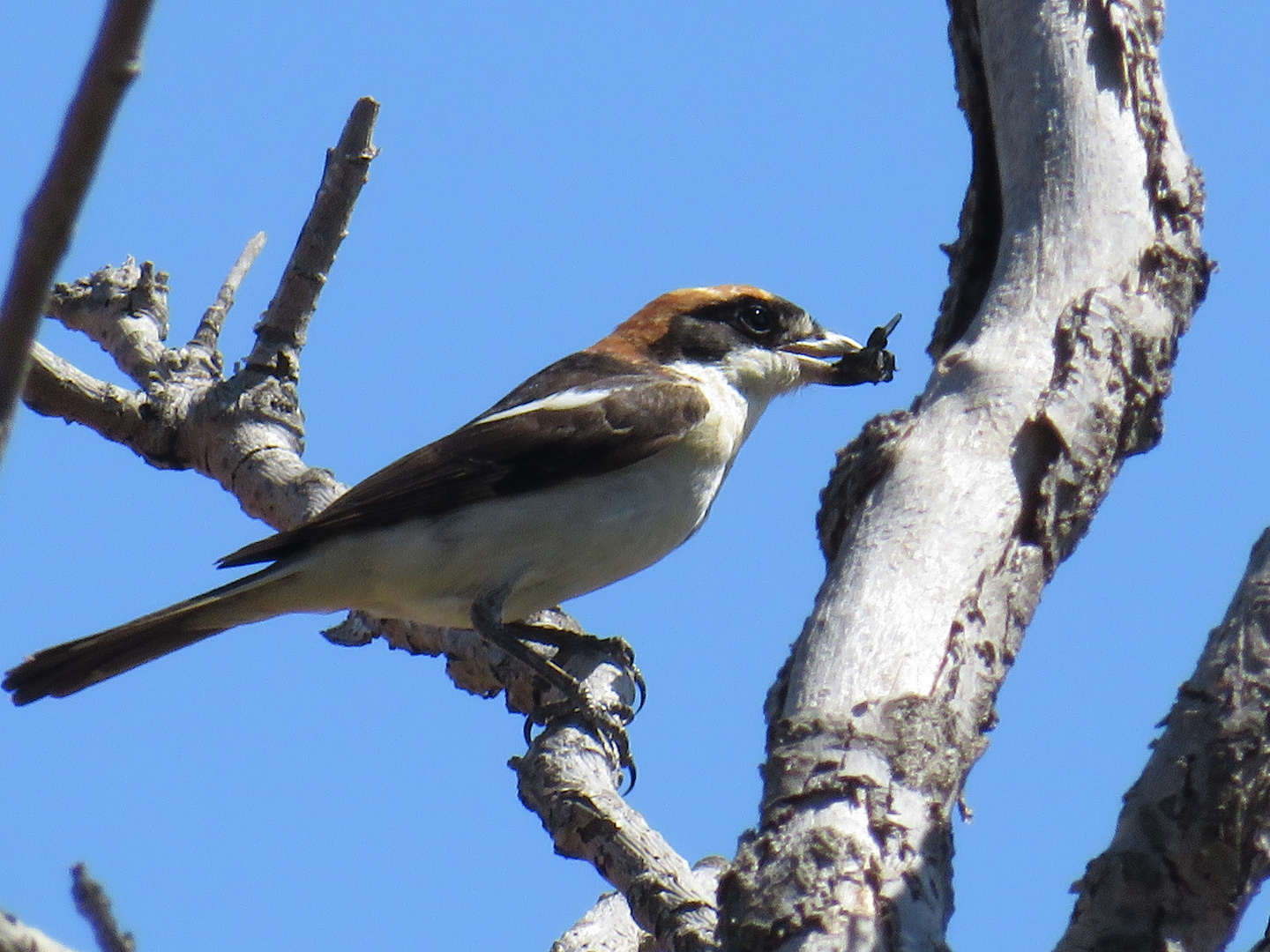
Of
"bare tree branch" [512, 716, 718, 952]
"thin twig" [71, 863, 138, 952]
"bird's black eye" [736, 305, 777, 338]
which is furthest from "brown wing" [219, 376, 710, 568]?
"thin twig" [71, 863, 138, 952]

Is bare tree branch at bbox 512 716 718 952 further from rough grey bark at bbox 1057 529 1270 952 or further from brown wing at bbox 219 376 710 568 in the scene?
brown wing at bbox 219 376 710 568

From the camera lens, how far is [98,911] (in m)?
1.48

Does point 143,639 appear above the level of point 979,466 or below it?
above

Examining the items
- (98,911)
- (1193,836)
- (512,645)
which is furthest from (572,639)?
(98,911)

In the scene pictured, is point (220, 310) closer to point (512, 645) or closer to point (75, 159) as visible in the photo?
point (512, 645)

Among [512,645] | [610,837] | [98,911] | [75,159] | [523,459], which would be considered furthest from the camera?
[523,459]

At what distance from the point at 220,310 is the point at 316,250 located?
0.75m

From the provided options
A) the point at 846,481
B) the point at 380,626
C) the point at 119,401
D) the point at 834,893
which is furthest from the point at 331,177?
the point at 834,893

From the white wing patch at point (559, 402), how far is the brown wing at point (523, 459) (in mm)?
39

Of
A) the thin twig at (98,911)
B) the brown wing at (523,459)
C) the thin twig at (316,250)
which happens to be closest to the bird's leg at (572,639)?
the brown wing at (523,459)

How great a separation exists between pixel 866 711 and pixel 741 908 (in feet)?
1.69

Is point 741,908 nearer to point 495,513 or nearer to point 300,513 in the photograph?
point 495,513

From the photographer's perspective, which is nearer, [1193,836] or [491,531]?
[1193,836]

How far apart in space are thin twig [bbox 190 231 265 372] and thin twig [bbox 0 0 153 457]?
4.91 metres
